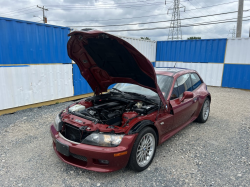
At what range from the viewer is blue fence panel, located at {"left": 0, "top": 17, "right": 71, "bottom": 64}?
5480 mm

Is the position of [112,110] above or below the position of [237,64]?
below

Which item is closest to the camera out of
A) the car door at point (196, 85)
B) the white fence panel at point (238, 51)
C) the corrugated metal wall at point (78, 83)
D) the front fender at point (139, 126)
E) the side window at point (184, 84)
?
the front fender at point (139, 126)

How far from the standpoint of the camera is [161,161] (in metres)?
3.08

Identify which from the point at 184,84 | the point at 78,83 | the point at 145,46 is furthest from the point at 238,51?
the point at 78,83

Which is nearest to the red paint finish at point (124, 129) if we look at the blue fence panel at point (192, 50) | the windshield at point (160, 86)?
the windshield at point (160, 86)

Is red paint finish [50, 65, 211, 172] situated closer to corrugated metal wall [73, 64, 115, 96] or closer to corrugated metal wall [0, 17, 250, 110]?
corrugated metal wall [0, 17, 250, 110]

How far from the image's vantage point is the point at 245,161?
123 inches

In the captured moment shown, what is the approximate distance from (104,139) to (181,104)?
6.33 ft

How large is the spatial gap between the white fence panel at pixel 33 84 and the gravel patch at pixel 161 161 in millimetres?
1289

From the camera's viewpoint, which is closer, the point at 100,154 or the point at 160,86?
the point at 100,154

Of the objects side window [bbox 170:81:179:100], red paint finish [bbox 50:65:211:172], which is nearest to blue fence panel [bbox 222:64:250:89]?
red paint finish [bbox 50:65:211:172]

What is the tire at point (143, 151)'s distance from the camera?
100 inches

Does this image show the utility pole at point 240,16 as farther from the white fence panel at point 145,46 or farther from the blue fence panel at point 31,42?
the blue fence panel at point 31,42

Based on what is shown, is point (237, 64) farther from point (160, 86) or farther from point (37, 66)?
point (37, 66)
